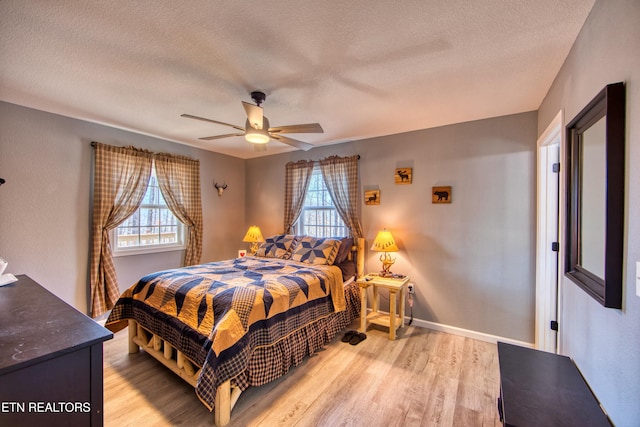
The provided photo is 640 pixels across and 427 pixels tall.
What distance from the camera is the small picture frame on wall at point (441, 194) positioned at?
9.95ft

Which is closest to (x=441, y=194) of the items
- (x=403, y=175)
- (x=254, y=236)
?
(x=403, y=175)

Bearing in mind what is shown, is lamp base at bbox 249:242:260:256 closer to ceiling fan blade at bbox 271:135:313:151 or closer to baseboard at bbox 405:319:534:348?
ceiling fan blade at bbox 271:135:313:151

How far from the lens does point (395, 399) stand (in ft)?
6.40

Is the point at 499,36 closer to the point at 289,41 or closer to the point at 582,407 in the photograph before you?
the point at 289,41

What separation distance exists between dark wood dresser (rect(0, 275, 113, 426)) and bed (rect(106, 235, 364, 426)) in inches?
29.5

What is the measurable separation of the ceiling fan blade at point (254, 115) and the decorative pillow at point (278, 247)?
191 centimetres

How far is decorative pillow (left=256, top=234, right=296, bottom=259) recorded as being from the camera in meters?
3.62

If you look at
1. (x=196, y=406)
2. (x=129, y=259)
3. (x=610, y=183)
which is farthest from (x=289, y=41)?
(x=129, y=259)

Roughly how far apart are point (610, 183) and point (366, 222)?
8.56ft

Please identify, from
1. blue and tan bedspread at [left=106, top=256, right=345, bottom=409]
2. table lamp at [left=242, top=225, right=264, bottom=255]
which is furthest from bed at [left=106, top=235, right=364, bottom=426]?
table lamp at [left=242, top=225, right=264, bottom=255]

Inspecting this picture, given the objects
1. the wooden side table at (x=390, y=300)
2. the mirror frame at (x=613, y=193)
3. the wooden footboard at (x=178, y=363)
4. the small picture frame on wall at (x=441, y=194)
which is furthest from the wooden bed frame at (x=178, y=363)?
the small picture frame on wall at (x=441, y=194)

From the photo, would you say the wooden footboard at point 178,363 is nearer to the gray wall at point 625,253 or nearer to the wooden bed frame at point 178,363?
the wooden bed frame at point 178,363

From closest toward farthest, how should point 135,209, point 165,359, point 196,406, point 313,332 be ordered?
1. point 196,406
2. point 165,359
3. point 313,332
4. point 135,209

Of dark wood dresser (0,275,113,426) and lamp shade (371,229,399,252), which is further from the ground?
lamp shade (371,229,399,252)
